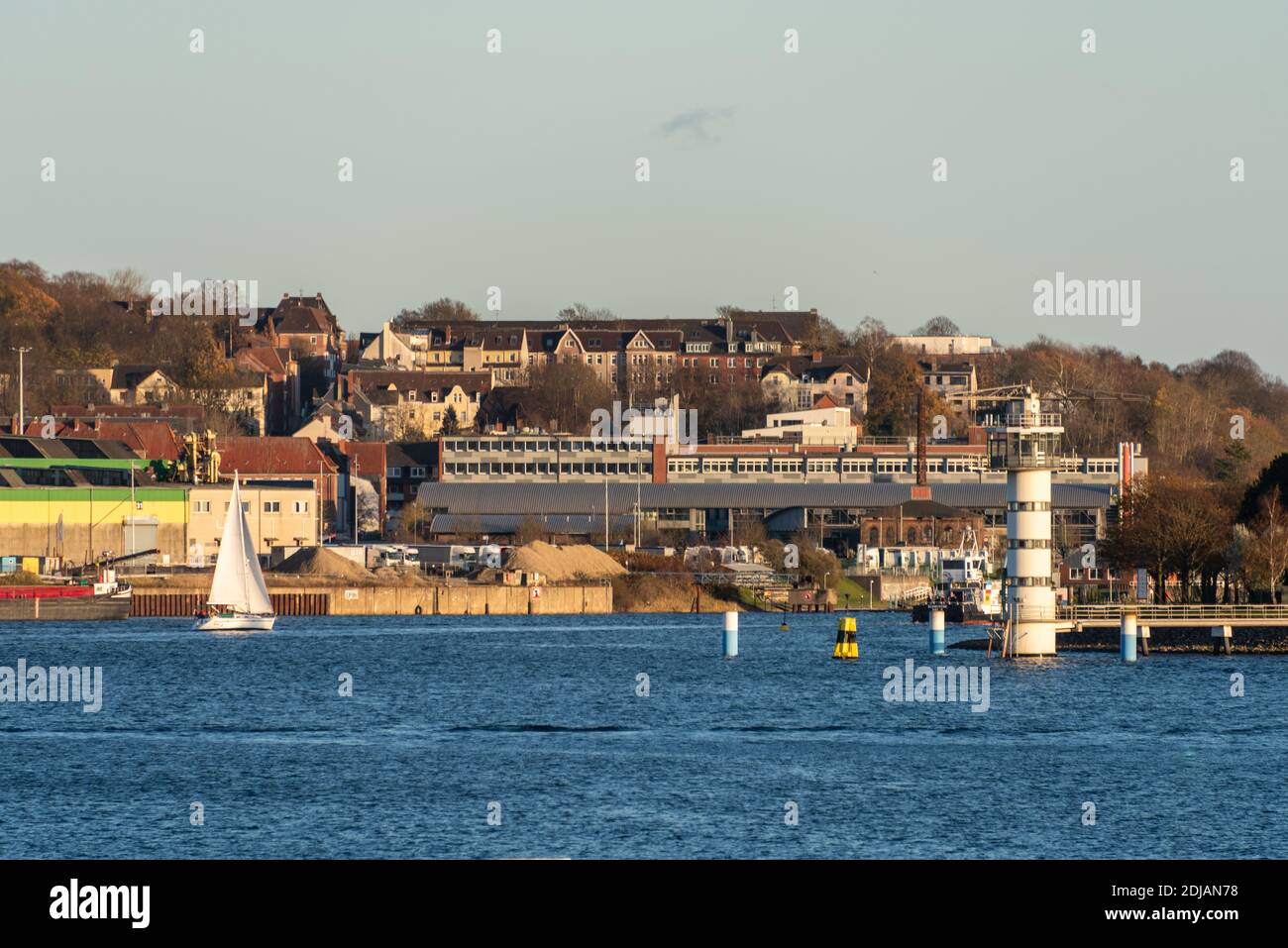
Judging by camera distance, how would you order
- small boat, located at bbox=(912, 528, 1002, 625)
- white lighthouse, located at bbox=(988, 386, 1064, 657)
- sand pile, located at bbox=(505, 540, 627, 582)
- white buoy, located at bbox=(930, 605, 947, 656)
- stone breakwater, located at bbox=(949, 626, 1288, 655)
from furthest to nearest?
sand pile, located at bbox=(505, 540, 627, 582), small boat, located at bbox=(912, 528, 1002, 625), white buoy, located at bbox=(930, 605, 947, 656), stone breakwater, located at bbox=(949, 626, 1288, 655), white lighthouse, located at bbox=(988, 386, 1064, 657)

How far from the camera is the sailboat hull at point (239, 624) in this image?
87688 mm

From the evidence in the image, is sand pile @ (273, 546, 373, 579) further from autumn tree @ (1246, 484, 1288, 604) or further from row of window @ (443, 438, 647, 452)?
autumn tree @ (1246, 484, 1288, 604)

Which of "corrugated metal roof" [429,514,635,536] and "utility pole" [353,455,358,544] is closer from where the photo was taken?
"utility pole" [353,455,358,544]

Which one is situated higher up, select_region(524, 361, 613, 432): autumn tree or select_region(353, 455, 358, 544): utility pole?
select_region(524, 361, 613, 432): autumn tree

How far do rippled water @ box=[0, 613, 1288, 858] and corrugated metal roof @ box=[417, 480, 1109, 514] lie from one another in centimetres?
6783

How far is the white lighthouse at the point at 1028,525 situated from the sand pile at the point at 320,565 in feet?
181

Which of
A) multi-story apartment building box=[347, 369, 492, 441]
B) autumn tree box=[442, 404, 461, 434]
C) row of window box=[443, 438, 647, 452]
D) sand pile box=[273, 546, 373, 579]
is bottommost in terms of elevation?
sand pile box=[273, 546, 373, 579]

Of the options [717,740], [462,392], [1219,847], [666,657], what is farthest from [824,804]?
[462,392]

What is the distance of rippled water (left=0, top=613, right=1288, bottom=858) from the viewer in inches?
1294

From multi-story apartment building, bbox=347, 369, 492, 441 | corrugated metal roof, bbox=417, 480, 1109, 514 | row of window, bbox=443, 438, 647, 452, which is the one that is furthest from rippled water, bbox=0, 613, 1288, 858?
multi-story apartment building, bbox=347, 369, 492, 441

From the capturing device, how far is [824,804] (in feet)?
119

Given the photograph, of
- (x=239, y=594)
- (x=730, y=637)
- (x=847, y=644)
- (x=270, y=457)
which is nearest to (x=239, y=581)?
(x=239, y=594)

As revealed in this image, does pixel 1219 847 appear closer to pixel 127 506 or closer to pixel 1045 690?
pixel 1045 690

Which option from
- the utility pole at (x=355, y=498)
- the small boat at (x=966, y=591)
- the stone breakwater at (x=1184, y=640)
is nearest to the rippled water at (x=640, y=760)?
the stone breakwater at (x=1184, y=640)
